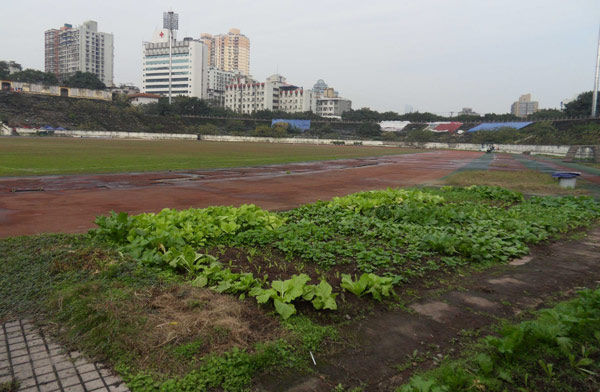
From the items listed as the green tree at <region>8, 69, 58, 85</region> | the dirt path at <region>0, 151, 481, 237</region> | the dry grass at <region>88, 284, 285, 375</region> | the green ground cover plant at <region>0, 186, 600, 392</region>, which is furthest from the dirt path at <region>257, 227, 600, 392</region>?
the green tree at <region>8, 69, 58, 85</region>

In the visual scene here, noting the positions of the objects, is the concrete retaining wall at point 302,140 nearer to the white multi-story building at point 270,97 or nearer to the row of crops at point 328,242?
the row of crops at point 328,242

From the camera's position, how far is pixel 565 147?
5488cm

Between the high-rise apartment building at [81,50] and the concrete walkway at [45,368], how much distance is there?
19033 cm

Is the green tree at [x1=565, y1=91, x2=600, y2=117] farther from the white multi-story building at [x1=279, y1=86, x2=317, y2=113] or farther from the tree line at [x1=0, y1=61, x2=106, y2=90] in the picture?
the tree line at [x1=0, y1=61, x2=106, y2=90]

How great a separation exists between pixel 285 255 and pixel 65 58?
709 feet

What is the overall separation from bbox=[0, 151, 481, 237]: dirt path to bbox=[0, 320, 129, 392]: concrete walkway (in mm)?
4665

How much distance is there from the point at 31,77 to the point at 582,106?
135m

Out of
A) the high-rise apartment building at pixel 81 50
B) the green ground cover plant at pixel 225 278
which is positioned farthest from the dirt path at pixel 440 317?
the high-rise apartment building at pixel 81 50

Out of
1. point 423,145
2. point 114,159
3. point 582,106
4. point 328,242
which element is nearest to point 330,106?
point 423,145

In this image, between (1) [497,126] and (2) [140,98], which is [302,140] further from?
(2) [140,98]

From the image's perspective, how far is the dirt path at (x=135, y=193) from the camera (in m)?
8.62

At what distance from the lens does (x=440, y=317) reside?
404cm

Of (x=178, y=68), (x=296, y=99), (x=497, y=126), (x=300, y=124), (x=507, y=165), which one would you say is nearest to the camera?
(x=507, y=165)

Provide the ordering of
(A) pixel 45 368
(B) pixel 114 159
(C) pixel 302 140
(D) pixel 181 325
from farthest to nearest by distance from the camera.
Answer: (C) pixel 302 140
(B) pixel 114 159
(D) pixel 181 325
(A) pixel 45 368
